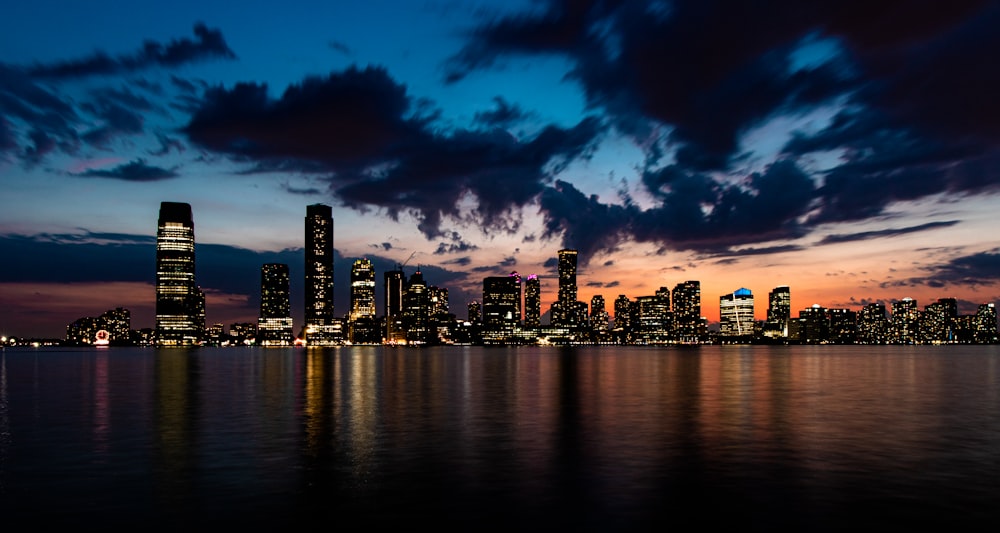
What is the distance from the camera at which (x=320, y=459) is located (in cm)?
3800

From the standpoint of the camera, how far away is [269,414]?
60.2 meters

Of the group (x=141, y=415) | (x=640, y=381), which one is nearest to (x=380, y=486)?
(x=141, y=415)

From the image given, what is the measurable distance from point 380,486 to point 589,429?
71.8 feet

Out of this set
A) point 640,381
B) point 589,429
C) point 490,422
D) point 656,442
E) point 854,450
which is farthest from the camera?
point 640,381

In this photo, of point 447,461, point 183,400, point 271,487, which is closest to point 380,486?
point 271,487

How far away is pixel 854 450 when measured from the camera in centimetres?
4144

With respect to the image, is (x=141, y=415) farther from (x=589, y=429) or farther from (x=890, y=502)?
(x=890, y=502)

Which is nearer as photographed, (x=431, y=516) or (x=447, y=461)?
(x=431, y=516)

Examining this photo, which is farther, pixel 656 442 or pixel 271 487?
pixel 656 442

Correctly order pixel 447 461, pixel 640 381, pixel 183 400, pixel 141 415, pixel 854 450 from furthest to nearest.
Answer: pixel 640 381 < pixel 183 400 < pixel 141 415 < pixel 854 450 < pixel 447 461

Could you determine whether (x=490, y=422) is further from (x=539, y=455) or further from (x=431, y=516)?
(x=431, y=516)

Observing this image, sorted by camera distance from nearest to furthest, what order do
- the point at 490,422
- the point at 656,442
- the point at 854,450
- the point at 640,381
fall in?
the point at 854,450 → the point at 656,442 → the point at 490,422 → the point at 640,381

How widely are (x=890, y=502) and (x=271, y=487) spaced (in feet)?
78.7

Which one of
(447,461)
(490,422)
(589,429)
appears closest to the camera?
(447,461)
